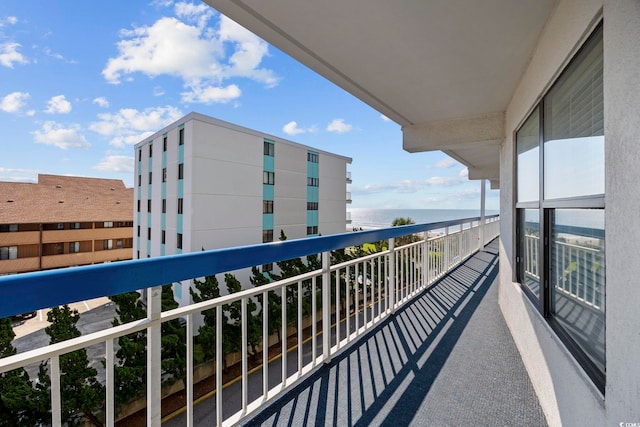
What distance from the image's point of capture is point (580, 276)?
1.42 m

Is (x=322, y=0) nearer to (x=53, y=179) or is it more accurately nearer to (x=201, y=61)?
(x=201, y=61)

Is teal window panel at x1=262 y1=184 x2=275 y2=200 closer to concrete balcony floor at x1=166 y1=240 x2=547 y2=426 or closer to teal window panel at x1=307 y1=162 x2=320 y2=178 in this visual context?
teal window panel at x1=307 y1=162 x2=320 y2=178

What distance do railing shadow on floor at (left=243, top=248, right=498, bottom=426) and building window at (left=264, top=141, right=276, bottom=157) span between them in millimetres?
14353

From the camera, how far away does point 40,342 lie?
10141 mm

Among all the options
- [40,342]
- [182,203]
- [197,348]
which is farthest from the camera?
[182,203]

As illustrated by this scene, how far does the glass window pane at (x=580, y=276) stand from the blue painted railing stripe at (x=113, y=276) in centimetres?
140

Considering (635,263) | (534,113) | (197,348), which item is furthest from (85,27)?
(635,263)

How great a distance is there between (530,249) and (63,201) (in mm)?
28620

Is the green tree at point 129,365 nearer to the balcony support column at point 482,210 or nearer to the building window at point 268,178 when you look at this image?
the balcony support column at point 482,210

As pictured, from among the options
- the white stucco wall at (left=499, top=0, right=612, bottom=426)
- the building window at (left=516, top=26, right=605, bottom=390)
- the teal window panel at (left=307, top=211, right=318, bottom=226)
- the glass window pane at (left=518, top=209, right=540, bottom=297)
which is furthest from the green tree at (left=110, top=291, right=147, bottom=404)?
the teal window panel at (left=307, top=211, right=318, bottom=226)

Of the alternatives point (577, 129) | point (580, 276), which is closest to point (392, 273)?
point (580, 276)

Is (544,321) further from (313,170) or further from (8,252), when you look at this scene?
(8,252)

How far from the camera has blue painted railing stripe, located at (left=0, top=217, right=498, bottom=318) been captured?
737 mm

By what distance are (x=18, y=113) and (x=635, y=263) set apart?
123ft
